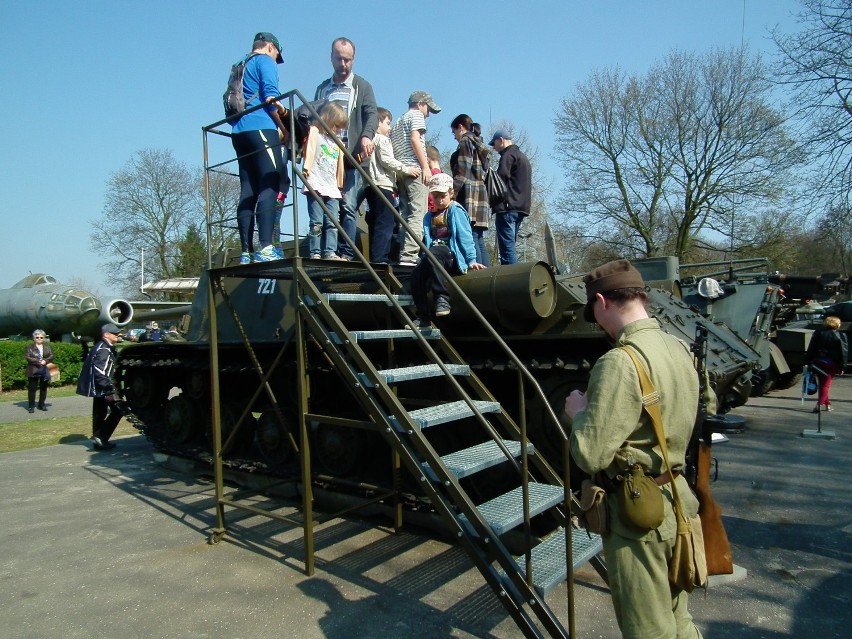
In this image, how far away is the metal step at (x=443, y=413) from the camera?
14.1 ft

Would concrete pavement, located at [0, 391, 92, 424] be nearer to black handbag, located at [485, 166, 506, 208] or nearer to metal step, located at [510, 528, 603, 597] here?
black handbag, located at [485, 166, 506, 208]

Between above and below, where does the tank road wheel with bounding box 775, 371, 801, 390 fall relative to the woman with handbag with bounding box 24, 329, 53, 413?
below

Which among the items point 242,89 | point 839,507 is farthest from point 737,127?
point 242,89

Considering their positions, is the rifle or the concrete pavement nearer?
the rifle

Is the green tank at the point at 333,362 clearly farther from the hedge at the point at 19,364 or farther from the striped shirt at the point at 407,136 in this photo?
the hedge at the point at 19,364

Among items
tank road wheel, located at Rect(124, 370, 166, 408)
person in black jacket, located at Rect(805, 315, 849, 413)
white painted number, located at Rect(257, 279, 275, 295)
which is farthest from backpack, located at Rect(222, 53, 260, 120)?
person in black jacket, located at Rect(805, 315, 849, 413)

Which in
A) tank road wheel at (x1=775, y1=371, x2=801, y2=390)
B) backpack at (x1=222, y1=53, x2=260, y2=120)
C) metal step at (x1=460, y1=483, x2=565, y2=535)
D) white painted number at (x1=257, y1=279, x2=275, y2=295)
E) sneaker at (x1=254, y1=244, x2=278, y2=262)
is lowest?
tank road wheel at (x1=775, y1=371, x2=801, y2=390)

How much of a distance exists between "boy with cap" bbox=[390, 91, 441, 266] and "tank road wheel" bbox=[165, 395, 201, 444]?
13.2ft

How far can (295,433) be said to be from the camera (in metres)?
7.43

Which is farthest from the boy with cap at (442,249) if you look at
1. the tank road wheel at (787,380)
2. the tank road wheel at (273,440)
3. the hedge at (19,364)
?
the hedge at (19,364)

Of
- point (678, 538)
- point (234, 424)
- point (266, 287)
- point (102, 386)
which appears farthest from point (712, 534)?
point (102, 386)

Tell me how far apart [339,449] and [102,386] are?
179 inches

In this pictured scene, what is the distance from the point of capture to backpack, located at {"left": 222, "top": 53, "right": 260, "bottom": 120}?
5.90 meters

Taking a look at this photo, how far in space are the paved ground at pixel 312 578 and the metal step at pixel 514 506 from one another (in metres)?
0.70
